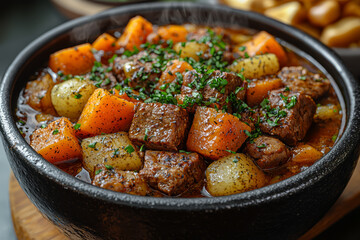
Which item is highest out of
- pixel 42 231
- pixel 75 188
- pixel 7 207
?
pixel 75 188

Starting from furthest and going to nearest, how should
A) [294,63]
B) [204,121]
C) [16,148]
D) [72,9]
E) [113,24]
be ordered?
[72,9] → [113,24] → [294,63] → [204,121] → [16,148]

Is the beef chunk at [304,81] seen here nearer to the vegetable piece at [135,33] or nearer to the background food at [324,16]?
the vegetable piece at [135,33]

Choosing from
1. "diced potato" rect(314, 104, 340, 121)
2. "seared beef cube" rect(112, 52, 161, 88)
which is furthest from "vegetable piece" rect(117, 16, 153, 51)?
"diced potato" rect(314, 104, 340, 121)

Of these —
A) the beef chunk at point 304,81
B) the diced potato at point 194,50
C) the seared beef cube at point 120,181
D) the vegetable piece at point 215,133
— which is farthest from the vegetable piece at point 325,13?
the seared beef cube at point 120,181

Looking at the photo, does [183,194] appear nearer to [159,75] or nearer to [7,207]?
[159,75]

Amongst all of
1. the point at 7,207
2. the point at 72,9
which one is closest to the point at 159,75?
the point at 7,207

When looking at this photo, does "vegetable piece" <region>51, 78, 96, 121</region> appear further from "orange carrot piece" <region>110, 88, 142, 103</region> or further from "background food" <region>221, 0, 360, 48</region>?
"background food" <region>221, 0, 360, 48</region>

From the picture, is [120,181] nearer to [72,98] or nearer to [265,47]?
[72,98]
